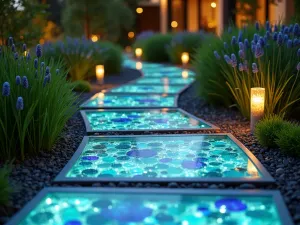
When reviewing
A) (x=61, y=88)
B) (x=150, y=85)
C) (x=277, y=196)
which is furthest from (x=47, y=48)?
(x=277, y=196)

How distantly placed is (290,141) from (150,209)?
149 centimetres

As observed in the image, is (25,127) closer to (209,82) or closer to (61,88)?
(61,88)

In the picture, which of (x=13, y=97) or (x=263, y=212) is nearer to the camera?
(x=263, y=212)

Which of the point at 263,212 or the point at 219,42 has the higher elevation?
the point at 219,42

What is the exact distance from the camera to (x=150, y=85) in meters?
8.21

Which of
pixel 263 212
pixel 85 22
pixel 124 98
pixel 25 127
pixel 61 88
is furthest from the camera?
pixel 85 22

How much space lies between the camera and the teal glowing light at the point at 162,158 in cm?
317

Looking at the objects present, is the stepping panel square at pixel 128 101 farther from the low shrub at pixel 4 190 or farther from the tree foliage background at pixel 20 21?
the low shrub at pixel 4 190

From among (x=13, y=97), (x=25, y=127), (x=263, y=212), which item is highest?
(x=13, y=97)

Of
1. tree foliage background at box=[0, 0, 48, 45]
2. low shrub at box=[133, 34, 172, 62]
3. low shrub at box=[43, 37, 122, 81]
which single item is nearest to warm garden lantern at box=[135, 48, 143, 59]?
low shrub at box=[133, 34, 172, 62]

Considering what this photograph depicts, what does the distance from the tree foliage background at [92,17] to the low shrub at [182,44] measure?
12.6ft

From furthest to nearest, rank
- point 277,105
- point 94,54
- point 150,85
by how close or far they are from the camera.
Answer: point 94,54
point 150,85
point 277,105

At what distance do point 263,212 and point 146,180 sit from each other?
0.85m

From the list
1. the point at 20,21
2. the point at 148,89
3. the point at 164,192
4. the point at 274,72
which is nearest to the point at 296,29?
the point at 274,72
